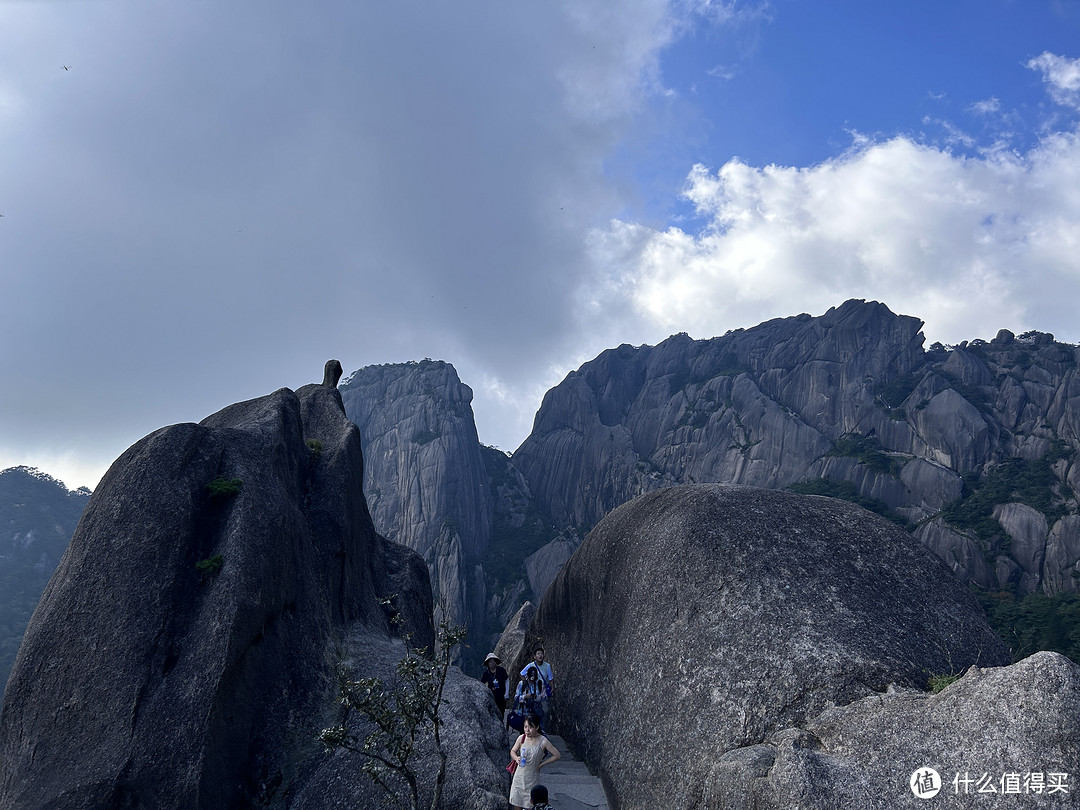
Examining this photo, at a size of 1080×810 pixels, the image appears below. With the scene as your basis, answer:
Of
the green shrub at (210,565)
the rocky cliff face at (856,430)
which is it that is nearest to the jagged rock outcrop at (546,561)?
the rocky cliff face at (856,430)

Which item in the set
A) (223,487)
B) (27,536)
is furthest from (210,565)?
(27,536)

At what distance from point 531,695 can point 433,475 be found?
338 ft

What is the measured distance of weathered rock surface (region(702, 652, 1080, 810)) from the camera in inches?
329

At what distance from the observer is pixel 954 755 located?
29.3 ft

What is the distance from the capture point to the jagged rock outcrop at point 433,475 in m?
→ 107

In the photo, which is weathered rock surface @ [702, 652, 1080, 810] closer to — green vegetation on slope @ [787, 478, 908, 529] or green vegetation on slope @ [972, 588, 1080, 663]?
green vegetation on slope @ [972, 588, 1080, 663]

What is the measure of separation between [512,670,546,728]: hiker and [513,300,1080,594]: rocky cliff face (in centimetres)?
7416

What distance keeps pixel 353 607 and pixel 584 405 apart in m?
116

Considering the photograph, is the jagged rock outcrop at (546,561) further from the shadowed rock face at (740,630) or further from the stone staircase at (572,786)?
the stone staircase at (572,786)

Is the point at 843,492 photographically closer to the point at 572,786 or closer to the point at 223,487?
the point at 572,786

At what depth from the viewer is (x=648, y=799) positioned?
1314 cm

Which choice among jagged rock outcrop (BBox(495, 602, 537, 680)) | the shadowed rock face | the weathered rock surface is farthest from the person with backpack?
jagged rock outcrop (BBox(495, 602, 537, 680))

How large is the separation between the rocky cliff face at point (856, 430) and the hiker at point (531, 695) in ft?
243

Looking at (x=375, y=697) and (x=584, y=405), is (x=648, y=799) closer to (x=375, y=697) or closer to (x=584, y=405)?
(x=375, y=697)
